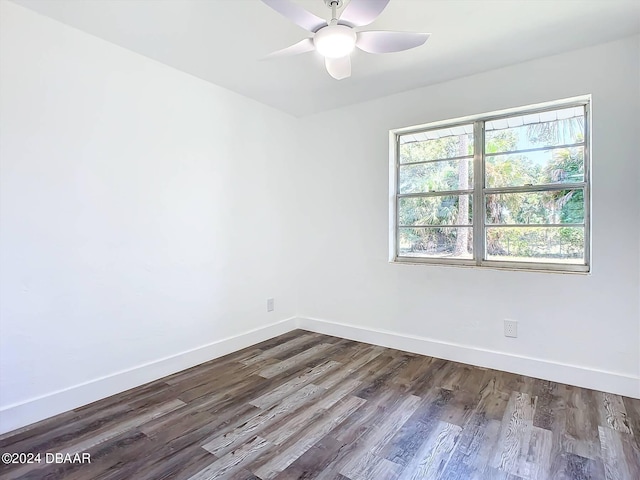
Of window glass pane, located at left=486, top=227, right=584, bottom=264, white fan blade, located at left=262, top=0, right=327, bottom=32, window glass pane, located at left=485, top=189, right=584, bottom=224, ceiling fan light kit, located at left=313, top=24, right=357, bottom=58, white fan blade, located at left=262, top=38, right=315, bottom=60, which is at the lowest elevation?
window glass pane, located at left=486, top=227, right=584, bottom=264

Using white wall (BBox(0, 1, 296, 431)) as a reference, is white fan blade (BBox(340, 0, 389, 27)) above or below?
above

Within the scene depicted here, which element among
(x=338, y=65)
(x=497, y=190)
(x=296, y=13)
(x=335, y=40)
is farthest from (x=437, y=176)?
(x=296, y=13)

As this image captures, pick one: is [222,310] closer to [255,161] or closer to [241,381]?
[241,381]

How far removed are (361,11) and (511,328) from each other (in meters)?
2.53

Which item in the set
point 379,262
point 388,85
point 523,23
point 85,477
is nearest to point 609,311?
point 379,262

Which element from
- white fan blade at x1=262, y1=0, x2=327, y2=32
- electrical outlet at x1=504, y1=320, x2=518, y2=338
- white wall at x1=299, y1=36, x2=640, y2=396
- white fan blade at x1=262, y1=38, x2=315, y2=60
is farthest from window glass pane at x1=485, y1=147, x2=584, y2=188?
white fan blade at x1=262, y1=0, x2=327, y2=32

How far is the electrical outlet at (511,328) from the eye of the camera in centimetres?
280

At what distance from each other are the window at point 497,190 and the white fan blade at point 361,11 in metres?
1.73

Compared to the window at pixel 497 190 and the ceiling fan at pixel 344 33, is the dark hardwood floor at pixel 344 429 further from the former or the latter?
the ceiling fan at pixel 344 33

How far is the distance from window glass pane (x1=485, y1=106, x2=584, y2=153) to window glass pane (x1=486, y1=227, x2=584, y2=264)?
680 mm

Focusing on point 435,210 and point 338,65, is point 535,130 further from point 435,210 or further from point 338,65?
point 338,65

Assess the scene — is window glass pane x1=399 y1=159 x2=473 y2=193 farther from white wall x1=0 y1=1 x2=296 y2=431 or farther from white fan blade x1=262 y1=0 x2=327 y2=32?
white fan blade x1=262 y1=0 x2=327 y2=32

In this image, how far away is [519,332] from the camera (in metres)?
2.78

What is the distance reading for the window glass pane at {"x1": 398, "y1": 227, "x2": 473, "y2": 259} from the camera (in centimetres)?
314
